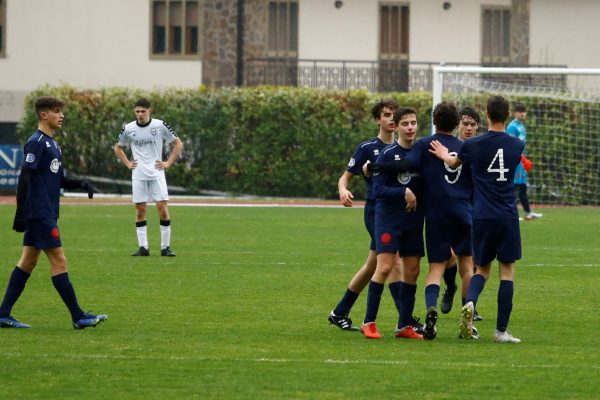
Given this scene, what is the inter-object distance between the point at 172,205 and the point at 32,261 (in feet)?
60.7

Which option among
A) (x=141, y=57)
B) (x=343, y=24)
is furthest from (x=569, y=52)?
(x=141, y=57)

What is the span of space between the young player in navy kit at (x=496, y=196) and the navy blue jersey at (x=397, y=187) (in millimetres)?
312

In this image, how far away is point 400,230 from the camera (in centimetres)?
1087

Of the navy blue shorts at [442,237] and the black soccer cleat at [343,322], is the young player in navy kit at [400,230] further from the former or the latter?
the black soccer cleat at [343,322]

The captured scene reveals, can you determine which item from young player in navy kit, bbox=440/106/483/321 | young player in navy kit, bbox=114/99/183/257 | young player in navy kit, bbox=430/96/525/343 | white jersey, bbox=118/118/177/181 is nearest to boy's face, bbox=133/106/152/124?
young player in navy kit, bbox=114/99/183/257

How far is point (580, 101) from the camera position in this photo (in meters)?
31.2

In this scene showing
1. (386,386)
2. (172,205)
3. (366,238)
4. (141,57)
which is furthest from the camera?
(141,57)

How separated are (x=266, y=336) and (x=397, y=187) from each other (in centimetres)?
158

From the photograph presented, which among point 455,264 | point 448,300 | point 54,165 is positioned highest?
point 54,165

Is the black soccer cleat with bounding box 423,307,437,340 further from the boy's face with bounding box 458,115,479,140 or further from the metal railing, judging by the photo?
the metal railing

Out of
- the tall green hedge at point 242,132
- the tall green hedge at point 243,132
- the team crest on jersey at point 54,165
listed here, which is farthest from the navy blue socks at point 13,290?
the tall green hedge at point 242,132

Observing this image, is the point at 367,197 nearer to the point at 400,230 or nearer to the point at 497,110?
the point at 400,230

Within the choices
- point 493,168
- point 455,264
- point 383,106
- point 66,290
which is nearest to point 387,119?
point 383,106

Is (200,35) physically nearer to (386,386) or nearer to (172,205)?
(172,205)
